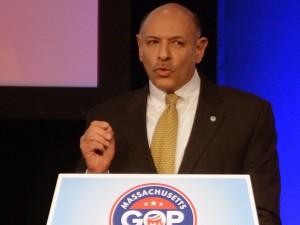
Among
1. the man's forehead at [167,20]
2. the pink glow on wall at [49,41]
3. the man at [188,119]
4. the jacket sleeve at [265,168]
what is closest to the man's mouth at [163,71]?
the man at [188,119]

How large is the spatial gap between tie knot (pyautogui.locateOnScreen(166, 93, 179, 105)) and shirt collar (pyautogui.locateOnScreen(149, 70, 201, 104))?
0.02 meters

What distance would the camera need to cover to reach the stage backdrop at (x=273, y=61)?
2643mm

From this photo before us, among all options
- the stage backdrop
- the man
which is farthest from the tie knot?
the stage backdrop

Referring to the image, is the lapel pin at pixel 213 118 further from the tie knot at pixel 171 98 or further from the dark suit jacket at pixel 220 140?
the tie knot at pixel 171 98

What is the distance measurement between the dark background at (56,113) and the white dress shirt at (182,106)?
2.22 ft

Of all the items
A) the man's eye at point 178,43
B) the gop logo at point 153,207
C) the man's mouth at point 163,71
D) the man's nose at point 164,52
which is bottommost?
the gop logo at point 153,207

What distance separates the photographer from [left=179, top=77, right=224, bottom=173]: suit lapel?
1778 millimetres

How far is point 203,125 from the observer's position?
1.85m

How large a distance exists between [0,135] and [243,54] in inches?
44.1

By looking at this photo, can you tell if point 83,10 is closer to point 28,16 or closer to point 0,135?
point 28,16

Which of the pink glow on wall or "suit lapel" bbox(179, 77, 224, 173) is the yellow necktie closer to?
"suit lapel" bbox(179, 77, 224, 173)

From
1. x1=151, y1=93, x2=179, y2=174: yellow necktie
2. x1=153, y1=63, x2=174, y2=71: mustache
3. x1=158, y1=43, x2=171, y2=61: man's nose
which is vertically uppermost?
x1=158, y1=43, x2=171, y2=61: man's nose

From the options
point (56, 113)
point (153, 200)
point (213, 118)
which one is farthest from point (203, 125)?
point (56, 113)

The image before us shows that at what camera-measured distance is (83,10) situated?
263 centimetres
